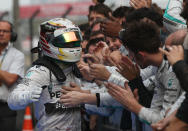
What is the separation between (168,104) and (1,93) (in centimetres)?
332

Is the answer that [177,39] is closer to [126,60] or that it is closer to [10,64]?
[126,60]

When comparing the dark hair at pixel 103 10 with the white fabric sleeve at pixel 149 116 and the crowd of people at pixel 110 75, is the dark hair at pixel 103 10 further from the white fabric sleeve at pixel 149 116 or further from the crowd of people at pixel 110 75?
the white fabric sleeve at pixel 149 116

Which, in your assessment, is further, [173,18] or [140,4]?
[140,4]

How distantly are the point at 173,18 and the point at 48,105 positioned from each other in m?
1.33

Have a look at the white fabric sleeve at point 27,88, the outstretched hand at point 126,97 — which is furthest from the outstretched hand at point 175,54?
the white fabric sleeve at point 27,88

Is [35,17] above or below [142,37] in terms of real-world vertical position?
below

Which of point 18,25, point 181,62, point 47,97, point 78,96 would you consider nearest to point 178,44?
point 181,62

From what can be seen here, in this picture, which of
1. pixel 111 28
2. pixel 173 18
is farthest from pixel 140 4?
pixel 173 18

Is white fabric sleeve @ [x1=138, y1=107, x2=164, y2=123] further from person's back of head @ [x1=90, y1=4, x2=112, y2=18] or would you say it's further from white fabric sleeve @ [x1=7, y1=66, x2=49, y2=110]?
person's back of head @ [x1=90, y1=4, x2=112, y2=18]

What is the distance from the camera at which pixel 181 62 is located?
2986 millimetres

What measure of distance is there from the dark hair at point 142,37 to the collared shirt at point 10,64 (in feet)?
9.87

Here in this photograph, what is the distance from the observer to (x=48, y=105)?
168 inches

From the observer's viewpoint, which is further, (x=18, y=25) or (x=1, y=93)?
(x=18, y=25)

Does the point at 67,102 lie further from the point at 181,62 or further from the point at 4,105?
the point at 4,105
